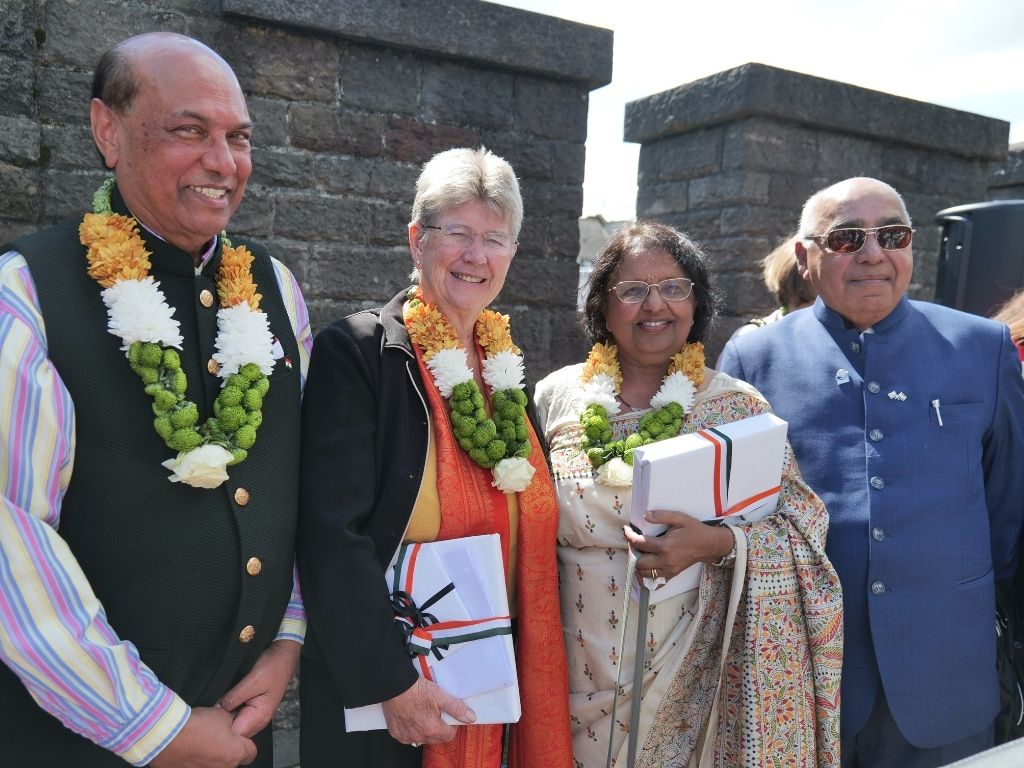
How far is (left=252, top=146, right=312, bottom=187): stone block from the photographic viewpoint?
3.55m

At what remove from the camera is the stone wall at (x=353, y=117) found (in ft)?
10.2

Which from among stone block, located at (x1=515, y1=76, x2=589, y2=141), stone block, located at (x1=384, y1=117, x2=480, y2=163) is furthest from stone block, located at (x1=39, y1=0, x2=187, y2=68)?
stone block, located at (x1=515, y1=76, x2=589, y2=141)

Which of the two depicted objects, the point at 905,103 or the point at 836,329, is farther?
the point at 905,103

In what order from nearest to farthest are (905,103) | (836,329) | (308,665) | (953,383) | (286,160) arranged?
(308,665) → (953,383) → (836,329) → (286,160) → (905,103)

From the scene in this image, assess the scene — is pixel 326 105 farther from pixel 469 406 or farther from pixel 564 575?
pixel 564 575

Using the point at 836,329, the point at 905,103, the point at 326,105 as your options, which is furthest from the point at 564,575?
the point at 905,103

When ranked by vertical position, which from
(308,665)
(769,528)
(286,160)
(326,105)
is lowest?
(308,665)

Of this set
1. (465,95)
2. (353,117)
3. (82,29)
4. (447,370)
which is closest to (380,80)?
(353,117)

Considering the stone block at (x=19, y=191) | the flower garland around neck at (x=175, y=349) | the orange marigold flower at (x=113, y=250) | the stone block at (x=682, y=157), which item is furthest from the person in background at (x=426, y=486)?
the stone block at (x=682, y=157)

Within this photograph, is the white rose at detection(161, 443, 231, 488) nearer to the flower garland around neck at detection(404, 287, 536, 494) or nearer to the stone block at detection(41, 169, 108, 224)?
the flower garland around neck at detection(404, 287, 536, 494)

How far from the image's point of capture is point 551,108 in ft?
13.5

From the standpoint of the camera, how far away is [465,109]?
3.94m

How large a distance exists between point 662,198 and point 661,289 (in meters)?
3.03

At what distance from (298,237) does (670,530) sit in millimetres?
2257
